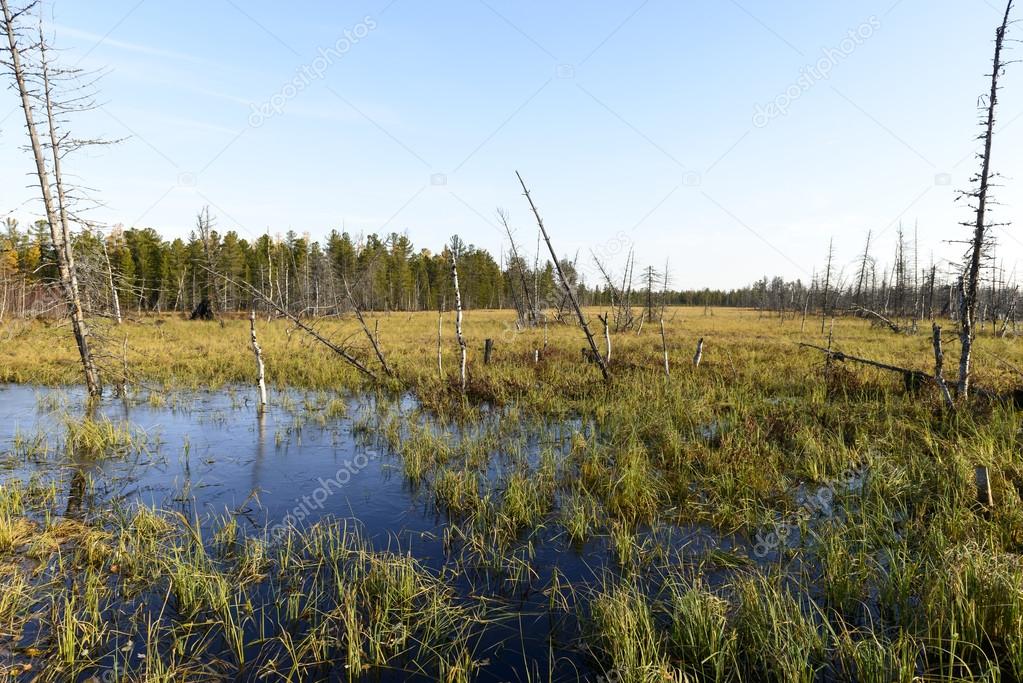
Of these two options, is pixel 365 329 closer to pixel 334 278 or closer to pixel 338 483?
pixel 338 483


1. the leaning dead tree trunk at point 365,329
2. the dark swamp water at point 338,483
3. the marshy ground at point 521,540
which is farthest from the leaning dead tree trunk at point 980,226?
the leaning dead tree trunk at point 365,329

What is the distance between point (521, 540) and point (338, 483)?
134 inches

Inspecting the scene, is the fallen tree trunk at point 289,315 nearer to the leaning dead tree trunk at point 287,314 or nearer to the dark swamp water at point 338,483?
the leaning dead tree trunk at point 287,314

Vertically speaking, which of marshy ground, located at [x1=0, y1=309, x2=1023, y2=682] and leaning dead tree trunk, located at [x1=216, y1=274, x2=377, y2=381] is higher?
leaning dead tree trunk, located at [x1=216, y1=274, x2=377, y2=381]

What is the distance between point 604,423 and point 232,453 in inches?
283

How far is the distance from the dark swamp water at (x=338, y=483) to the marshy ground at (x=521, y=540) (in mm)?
45

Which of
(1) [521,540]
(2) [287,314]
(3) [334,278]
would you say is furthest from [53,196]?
(3) [334,278]

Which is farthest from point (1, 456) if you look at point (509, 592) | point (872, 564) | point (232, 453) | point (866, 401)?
point (866, 401)

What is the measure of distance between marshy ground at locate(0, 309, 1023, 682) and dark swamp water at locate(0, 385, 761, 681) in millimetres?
45

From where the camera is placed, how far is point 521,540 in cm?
591

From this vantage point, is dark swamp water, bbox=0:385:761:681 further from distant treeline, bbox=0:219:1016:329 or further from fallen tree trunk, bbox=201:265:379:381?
distant treeline, bbox=0:219:1016:329

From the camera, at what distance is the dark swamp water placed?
437 cm

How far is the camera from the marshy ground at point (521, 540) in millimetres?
3773

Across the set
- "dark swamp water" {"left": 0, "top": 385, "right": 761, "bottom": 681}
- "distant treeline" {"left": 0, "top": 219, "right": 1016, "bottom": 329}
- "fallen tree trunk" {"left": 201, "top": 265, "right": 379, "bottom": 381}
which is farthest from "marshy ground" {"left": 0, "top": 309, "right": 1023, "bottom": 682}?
"distant treeline" {"left": 0, "top": 219, "right": 1016, "bottom": 329}
